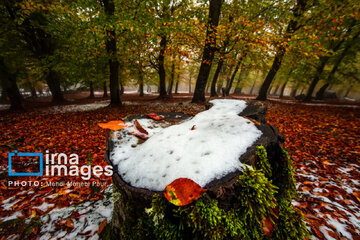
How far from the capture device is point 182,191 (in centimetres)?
95

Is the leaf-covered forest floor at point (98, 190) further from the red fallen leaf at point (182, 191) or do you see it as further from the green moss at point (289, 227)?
the red fallen leaf at point (182, 191)

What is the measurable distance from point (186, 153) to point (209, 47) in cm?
755

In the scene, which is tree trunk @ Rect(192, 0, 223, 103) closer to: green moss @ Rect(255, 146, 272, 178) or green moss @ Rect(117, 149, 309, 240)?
green moss @ Rect(255, 146, 272, 178)

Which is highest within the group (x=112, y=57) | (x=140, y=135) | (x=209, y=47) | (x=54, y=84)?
(x=209, y=47)

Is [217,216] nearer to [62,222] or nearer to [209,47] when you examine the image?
[62,222]

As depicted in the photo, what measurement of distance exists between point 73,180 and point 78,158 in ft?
3.08

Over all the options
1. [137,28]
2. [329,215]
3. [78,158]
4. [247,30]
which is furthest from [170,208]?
[247,30]

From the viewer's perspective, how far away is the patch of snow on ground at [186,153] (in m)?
1.11

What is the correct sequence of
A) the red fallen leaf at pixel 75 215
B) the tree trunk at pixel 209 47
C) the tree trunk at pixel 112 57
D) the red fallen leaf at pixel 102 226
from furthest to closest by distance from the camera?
the tree trunk at pixel 112 57 < the tree trunk at pixel 209 47 < the red fallen leaf at pixel 75 215 < the red fallen leaf at pixel 102 226

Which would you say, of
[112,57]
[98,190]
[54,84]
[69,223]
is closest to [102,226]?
[69,223]

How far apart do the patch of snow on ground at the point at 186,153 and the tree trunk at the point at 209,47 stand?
562 centimetres

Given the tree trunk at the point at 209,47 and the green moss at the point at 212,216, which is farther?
the tree trunk at the point at 209,47

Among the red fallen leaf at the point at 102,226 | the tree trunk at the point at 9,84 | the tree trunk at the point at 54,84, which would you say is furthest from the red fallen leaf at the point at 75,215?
the tree trunk at the point at 54,84

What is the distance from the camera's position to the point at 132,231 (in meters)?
1.26
